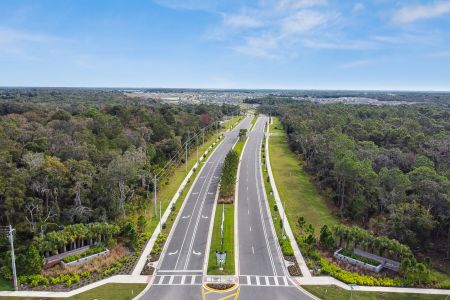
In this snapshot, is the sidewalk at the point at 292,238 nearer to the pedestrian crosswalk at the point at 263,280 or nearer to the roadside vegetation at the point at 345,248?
the roadside vegetation at the point at 345,248

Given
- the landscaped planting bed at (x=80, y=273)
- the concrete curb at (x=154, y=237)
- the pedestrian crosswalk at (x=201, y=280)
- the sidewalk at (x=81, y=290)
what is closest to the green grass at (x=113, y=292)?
the sidewalk at (x=81, y=290)

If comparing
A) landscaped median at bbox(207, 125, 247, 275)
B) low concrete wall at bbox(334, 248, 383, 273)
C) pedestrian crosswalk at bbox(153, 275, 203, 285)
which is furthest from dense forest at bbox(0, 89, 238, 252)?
low concrete wall at bbox(334, 248, 383, 273)

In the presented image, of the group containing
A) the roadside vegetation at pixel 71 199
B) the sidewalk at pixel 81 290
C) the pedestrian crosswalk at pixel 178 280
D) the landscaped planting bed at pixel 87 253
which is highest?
the roadside vegetation at pixel 71 199

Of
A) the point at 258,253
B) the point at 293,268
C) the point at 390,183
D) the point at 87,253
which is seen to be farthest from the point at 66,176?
the point at 390,183

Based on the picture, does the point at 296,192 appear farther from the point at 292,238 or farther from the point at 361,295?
the point at 361,295

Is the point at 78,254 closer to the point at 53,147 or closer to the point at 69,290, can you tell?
the point at 69,290

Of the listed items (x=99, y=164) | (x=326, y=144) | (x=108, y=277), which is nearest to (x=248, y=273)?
(x=108, y=277)
